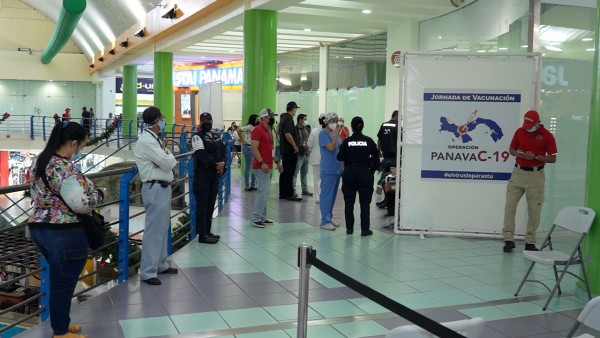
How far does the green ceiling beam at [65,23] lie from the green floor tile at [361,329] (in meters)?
9.61

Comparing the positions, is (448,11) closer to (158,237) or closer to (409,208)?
(409,208)

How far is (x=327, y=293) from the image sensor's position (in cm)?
533

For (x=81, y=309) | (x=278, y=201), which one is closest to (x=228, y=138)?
(x=278, y=201)

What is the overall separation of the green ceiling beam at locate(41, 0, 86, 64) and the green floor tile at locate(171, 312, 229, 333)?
900 centimetres

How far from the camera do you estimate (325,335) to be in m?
4.33

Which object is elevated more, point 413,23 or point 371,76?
point 413,23

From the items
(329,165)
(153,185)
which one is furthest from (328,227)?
(153,185)

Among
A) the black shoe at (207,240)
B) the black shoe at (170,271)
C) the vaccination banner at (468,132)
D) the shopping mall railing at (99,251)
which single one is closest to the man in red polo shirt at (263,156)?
the shopping mall railing at (99,251)

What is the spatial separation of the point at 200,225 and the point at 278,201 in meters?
3.82

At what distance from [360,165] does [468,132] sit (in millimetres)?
1396

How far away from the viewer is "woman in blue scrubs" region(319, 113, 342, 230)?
26.9 ft

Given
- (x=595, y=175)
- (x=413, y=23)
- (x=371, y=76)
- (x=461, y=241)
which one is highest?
(x=413, y=23)

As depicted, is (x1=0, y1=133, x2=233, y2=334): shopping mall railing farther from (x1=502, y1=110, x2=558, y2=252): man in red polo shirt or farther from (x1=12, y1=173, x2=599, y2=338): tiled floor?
(x1=502, y1=110, x2=558, y2=252): man in red polo shirt

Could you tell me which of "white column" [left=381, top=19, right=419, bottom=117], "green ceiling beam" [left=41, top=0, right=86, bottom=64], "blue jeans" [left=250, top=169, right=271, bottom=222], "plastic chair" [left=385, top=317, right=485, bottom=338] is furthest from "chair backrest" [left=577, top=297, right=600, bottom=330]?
"white column" [left=381, top=19, right=419, bottom=117]
